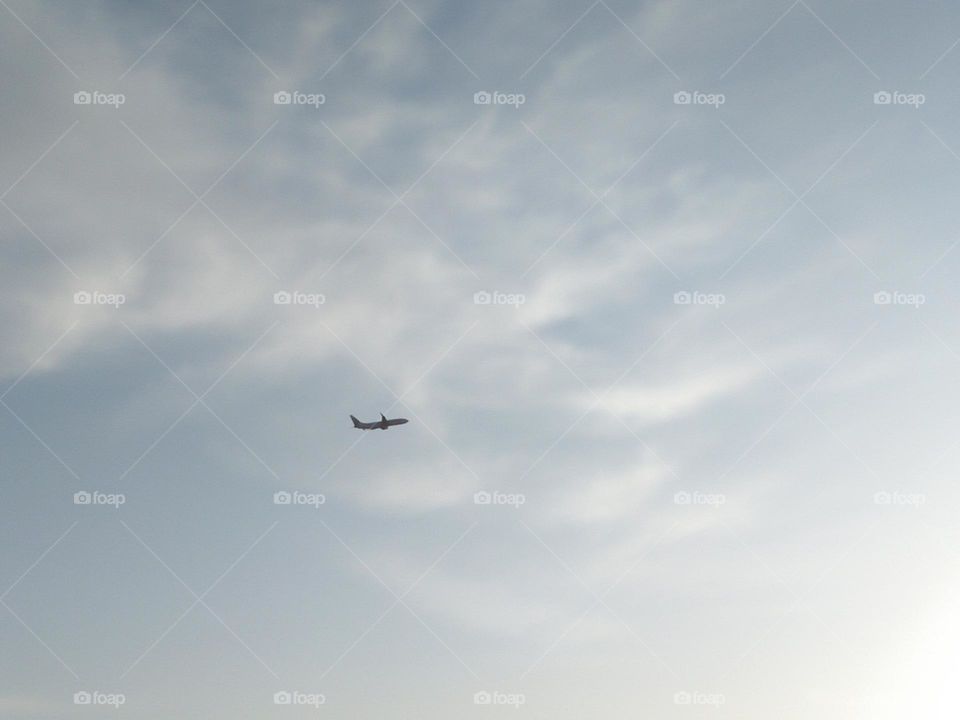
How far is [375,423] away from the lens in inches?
1777
